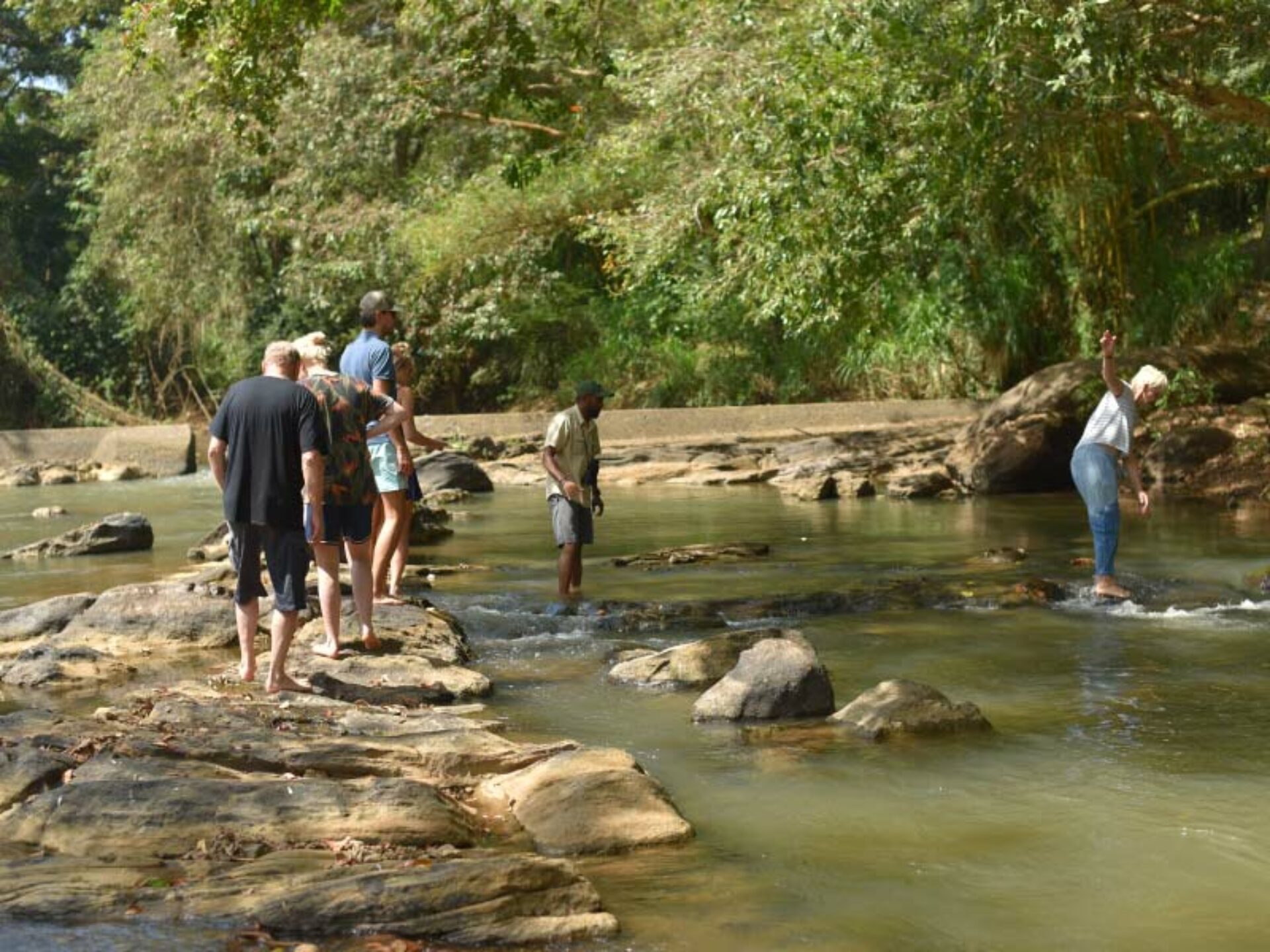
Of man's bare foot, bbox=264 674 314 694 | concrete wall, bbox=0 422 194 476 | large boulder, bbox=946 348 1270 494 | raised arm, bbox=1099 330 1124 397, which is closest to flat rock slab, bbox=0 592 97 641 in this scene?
man's bare foot, bbox=264 674 314 694

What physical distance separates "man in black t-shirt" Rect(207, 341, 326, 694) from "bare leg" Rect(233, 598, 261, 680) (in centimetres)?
24

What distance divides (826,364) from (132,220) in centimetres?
1360

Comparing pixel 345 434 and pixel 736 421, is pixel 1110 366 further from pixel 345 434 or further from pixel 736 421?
pixel 736 421

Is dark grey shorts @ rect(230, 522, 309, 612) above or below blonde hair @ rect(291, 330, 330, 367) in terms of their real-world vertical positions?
below

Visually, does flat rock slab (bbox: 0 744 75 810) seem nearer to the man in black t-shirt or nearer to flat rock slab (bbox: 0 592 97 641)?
the man in black t-shirt

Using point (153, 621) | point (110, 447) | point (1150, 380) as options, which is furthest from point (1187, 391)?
point (110, 447)

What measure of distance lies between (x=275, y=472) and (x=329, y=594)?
2.89 feet

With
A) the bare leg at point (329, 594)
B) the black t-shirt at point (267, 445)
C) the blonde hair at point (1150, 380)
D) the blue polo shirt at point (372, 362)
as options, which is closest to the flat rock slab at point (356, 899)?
the black t-shirt at point (267, 445)

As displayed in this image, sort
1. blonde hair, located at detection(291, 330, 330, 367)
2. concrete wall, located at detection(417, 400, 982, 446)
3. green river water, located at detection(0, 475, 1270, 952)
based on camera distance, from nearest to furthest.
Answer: green river water, located at detection(0, 475, 1270, 952), blonde hair, located at detection(291, 330, 330, 367), concrete wall, located at detection(417, 400, 982, 446)

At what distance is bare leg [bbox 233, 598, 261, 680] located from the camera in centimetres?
810

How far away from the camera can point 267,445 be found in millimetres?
7703

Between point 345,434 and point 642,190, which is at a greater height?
point 642,190

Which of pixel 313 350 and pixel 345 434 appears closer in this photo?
pixel 345 434

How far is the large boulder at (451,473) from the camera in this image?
20.8 m
